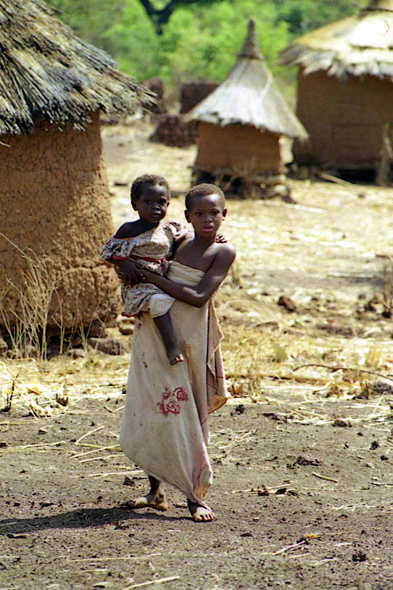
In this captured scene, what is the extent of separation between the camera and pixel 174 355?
2951 millimetres

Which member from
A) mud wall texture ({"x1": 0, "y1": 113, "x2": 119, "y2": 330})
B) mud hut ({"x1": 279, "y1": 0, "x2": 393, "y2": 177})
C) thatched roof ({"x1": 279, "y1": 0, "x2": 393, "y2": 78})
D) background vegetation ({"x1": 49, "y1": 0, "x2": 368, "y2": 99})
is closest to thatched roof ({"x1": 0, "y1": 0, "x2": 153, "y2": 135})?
mud wall texture ({"x1": 0, "y1": 113, "x2": 119, "y2": 330})

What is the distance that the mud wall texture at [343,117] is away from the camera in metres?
13.4

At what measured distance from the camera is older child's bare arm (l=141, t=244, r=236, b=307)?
292 cm

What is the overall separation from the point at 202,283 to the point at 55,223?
8.22 ft

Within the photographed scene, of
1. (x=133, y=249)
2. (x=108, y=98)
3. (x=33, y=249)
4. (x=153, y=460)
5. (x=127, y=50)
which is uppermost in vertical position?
(x=127, y=50)

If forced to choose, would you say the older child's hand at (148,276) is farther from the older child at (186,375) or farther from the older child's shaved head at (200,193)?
the older child's shaved head at (200,193)

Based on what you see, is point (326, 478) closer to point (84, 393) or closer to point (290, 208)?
point (84, 393)

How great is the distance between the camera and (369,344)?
6.10 meters

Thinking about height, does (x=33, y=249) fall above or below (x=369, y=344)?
above

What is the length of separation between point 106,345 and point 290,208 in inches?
246

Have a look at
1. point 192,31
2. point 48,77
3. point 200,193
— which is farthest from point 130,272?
point 192,31

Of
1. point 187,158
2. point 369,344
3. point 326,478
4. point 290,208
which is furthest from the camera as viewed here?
point 187,158

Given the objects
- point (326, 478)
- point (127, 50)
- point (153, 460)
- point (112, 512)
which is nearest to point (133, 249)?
point (153, 460)

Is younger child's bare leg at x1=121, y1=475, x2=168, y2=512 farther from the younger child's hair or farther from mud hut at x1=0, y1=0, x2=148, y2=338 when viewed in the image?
mud hut at x1=0, y1=0, x2=148, y2=338
